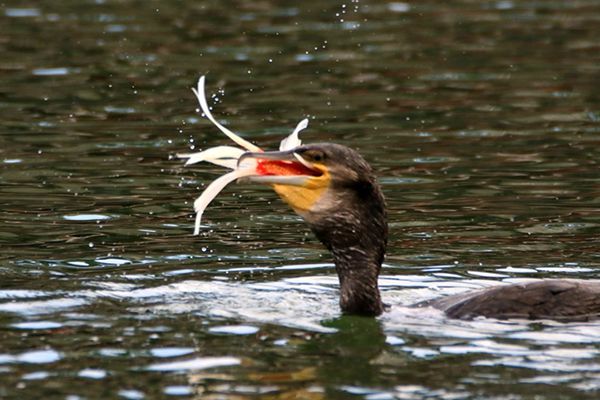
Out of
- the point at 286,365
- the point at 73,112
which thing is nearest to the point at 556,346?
the point at 286,365

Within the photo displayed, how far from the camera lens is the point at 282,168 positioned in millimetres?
9539

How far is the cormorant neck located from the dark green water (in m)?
0.15

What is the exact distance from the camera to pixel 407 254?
39.4 ft

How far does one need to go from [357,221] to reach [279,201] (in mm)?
4511

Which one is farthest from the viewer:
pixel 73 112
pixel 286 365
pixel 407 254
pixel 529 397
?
pixel 73 112

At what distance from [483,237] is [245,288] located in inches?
104

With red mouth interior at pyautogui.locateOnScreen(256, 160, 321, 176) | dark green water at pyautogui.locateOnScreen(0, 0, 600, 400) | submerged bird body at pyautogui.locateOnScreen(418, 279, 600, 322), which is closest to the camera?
dark green water at pyautogui.locateOnScreen(0, 0, 600, 400)

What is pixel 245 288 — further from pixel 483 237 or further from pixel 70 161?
pixel 70 161

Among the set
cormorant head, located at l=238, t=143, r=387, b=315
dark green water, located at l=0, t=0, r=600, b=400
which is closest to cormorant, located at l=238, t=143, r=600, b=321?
cormorant head, located at l=238, t=143, r=387, b=315

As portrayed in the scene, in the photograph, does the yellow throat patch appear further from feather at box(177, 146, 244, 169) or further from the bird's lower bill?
feather at box(177, 146, 244, 169)

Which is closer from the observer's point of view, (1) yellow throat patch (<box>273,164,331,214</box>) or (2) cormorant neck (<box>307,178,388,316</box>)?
(1) yellow throat patch (<box>273,164,331,214</box>)

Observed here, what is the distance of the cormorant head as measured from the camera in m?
9.45

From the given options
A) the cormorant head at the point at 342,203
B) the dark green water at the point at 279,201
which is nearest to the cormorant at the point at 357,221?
the cormorant head at the point at 342,203

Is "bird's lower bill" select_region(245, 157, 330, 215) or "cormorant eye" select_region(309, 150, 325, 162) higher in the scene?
"cormorant eye" select_region(309, 150, 325, 162)
